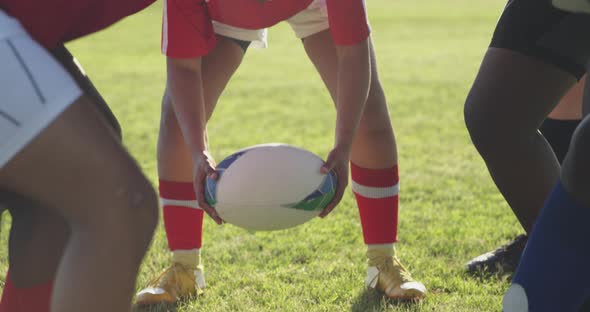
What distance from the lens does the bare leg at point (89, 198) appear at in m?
1.72

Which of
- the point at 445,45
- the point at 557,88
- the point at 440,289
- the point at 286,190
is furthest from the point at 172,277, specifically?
the point at 445,45

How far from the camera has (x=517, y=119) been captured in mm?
2508

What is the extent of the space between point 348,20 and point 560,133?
143 centimetres

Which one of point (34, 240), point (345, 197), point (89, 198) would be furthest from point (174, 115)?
point (345, 197)

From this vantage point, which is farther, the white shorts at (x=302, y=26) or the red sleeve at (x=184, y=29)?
the white shorts at (x=302, y=26)

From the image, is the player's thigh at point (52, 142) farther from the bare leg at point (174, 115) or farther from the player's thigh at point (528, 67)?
the bare leg at point (174, 115)

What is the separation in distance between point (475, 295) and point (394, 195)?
536 millimetres

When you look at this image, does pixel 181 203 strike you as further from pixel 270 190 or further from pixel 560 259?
pixel 560 259

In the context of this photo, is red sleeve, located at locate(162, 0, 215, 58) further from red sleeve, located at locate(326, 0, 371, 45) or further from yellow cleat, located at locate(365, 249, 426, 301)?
yellow cleat, located at locate(365, 249, 426, 301)

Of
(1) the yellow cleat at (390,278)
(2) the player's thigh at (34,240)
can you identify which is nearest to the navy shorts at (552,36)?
(1) the yellow cleat at (390,278)

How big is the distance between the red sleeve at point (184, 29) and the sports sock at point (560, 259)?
1.38m

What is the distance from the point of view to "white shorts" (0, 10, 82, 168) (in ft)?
5.54

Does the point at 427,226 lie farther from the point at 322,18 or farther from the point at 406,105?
the point at 406,105

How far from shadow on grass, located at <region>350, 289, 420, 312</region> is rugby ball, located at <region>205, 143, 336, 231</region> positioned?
562 millimetres
